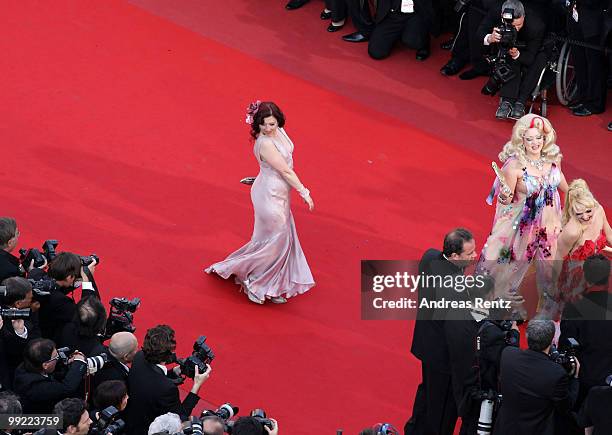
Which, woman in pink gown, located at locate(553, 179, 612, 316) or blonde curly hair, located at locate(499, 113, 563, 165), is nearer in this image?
woman in pink gown, located at locate(553, 179, 612, 316)

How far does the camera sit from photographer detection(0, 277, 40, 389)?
280 inches

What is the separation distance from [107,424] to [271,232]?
2903 mm

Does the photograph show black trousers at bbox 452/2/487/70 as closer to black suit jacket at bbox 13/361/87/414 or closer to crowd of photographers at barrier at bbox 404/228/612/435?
crowd of photographers at barrier at bbox 404/228/612/435

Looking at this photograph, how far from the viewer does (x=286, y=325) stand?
8984 mm

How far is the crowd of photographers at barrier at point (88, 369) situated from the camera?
6.41 meters

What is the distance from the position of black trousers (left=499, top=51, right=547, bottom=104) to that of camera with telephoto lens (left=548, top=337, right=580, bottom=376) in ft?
15.2

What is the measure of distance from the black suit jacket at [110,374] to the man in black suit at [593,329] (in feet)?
8.42

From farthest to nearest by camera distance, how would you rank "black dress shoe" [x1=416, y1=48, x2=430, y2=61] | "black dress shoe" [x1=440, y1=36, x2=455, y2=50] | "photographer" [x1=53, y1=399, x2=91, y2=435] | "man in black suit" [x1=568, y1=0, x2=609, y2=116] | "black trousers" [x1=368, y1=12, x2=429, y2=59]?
1. "black dress shoe" [x1=440, y1=36, x2=455, y2=50]
2. "black dress shoe" [x1=416, y1=48, x2=430, y2=61]
3. "black trousers" [x1=368, y1=12, x2=429, y2=59]
4. "man in black suit" [x1=568, y1=0, x2=609, y2=116]
5. "photographer" [x1=53, y1=399, x2=91, y2=435]

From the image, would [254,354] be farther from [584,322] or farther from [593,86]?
[593,86]

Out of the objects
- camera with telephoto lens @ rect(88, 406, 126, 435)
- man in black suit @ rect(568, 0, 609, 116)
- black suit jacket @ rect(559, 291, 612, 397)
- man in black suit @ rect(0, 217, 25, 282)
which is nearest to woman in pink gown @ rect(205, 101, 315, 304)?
man in black suit @ rect(0, 217, 25, 282)

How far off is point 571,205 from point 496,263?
829 millimetres

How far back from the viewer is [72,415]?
20.8 feet

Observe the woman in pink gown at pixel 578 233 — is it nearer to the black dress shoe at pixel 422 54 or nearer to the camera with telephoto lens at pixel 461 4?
the camera with telephoto lens at pixel 461 4

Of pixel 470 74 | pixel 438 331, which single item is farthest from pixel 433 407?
pixel 470 74
